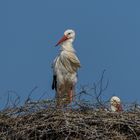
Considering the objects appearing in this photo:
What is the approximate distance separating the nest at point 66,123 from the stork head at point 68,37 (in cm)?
267

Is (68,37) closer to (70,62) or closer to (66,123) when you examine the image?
(70,62)

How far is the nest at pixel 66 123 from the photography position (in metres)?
7.53

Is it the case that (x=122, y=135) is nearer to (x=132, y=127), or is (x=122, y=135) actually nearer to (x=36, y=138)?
(x=132, y=127)

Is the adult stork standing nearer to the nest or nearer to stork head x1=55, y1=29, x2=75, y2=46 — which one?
stork head x1=55, y1=29, x2=75, y2=46

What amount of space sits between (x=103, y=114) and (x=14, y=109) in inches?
27.0

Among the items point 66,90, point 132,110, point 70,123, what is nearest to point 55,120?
point 70,123

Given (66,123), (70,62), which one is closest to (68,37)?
(70,62)

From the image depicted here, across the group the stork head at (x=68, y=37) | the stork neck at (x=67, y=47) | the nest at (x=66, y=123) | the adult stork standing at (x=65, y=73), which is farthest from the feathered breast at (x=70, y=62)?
the nest at (x=66, y=123)

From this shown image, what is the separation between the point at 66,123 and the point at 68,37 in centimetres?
310

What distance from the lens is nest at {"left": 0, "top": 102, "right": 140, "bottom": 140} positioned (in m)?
7.53

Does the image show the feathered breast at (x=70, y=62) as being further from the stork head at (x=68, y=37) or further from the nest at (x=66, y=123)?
the nest at (x=66, y=123)

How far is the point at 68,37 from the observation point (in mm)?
10617

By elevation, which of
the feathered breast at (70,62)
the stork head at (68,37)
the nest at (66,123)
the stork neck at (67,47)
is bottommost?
the nest at (66,123)

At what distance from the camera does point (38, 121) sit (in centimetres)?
766
